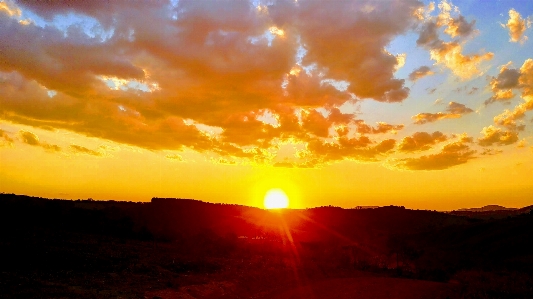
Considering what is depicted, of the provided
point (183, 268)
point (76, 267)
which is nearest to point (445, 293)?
point (183, 268)

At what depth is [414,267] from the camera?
34.2m

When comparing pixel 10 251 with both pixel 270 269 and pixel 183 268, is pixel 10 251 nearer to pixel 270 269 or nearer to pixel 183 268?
pixel 183 268

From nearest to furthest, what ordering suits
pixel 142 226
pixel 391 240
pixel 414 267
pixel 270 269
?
pixel 270 269, pixel 414 267, pixel 391 240, pixel 142 226

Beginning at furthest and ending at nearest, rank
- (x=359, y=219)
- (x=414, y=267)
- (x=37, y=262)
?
(x=359, y=219), (x=414, y=267), (x=37, y=262)

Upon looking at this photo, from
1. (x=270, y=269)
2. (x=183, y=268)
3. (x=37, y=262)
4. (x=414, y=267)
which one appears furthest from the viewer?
(x=414, y=267)

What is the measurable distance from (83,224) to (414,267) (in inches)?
1466

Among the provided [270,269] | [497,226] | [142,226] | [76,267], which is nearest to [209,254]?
[270,269]

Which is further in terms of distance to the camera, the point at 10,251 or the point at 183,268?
the point at 183,268

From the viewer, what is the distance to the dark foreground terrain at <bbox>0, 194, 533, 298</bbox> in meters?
20.3

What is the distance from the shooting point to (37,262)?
75.5ft

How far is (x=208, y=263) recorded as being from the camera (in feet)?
99.3

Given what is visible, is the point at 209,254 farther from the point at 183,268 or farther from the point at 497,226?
the point at 497,226

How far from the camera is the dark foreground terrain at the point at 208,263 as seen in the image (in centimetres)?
2030

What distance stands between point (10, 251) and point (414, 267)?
29764 mm
